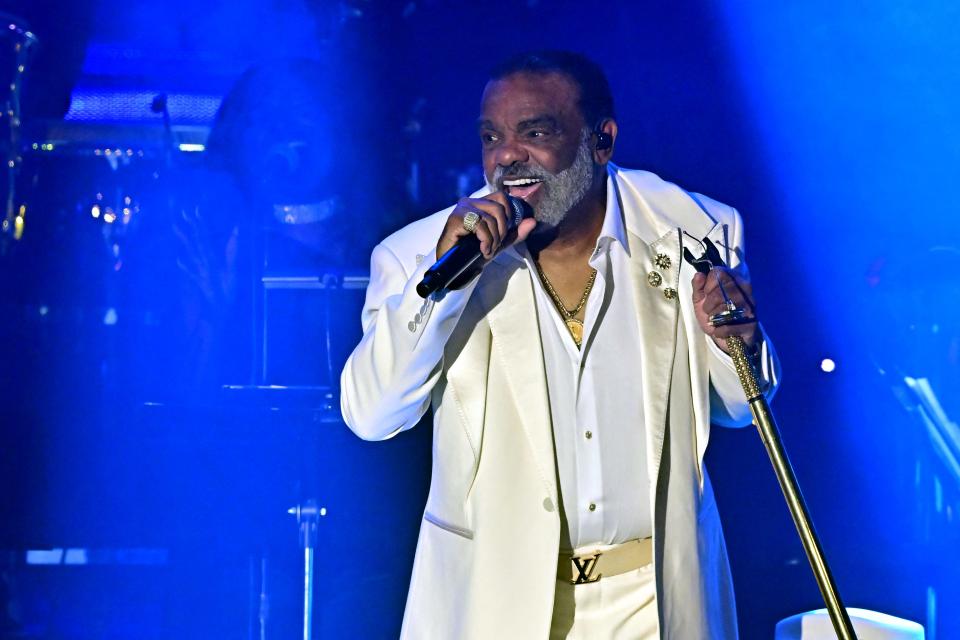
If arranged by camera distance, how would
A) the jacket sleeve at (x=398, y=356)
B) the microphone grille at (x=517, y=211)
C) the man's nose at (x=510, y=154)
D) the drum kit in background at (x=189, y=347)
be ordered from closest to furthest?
the microphone grille at (x=517, y=211)
the jacket sleeve at (x=398, y=356)
the man's nose at (x=510, y=154)
the drum kit in background at (x=189, y=347)

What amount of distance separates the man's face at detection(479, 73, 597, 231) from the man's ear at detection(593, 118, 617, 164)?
6 cm

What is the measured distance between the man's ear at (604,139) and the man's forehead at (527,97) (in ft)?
0.29

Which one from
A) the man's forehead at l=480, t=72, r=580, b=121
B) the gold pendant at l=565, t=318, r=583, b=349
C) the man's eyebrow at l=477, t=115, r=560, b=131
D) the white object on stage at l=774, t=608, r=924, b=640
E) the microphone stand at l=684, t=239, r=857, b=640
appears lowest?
the white object on stage at l=774, t=608, r=924, b=640

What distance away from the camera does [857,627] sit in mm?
2537

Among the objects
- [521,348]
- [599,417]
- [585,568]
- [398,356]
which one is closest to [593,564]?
[585,568]

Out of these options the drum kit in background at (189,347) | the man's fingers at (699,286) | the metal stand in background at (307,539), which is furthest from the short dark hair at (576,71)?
the metal stand in background at (307,539)

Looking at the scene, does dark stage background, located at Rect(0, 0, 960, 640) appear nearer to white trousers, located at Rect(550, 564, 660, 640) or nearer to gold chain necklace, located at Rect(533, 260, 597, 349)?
gold chain necklace, located at Rect(533, 260, 597, 349)

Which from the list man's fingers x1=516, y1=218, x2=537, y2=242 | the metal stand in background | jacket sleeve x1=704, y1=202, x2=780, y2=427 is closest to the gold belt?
jacket sleeve x1=704, y1=202, x2=780, y2=427

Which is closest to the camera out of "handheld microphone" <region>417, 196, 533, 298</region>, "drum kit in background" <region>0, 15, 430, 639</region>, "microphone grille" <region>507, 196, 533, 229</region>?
"handheld microphone" <region>417, 196, 533, 298</region>

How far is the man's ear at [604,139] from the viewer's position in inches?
85.4

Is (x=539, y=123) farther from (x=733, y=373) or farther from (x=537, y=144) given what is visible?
(x=733, y=373)

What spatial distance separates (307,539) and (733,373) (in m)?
1.10

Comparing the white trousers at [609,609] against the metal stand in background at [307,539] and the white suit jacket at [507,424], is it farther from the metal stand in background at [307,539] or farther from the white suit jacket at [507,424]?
the metal stand in background at [307,539]

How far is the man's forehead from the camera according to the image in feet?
6.68
